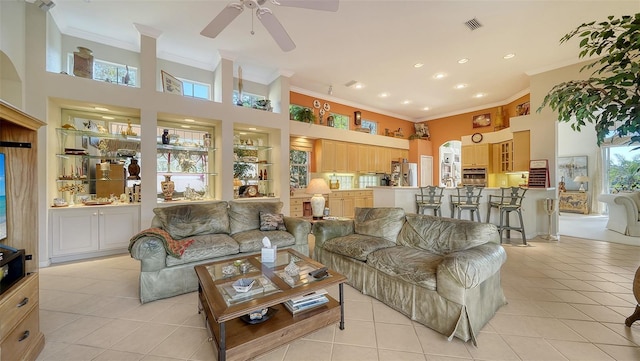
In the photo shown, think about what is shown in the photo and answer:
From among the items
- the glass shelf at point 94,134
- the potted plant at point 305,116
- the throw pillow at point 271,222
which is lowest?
the throw pillow at point 271,222

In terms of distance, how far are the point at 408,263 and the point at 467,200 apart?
3528 mm

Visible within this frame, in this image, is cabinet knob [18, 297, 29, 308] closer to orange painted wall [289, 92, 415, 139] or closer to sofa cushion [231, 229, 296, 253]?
sofa cushion [231, 229, 296, 253]

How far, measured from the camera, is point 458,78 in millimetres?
5719

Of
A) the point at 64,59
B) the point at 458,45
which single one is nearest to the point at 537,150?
the point at 458,45

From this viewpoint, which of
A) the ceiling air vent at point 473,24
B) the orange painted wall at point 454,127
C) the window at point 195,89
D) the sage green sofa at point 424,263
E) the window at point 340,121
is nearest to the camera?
the sage green sofa at point 424,263

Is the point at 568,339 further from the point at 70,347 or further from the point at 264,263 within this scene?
the point at 70,347

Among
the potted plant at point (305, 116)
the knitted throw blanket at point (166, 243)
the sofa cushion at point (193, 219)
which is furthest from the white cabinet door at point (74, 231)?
the potted plant at point (305, 116)

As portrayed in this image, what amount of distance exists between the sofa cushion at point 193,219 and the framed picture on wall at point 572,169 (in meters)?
11.7

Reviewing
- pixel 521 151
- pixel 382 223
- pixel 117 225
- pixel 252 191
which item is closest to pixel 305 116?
pixel 252 191

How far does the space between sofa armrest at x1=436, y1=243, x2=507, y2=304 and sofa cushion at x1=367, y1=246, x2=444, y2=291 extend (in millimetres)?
105

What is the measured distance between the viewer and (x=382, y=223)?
10.1ft

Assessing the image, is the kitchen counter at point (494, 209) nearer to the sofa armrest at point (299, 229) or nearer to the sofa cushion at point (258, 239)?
the sofa armrest at point (299, 229)

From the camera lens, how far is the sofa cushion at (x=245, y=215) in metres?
3.52

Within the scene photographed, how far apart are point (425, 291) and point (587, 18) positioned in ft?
15.8
